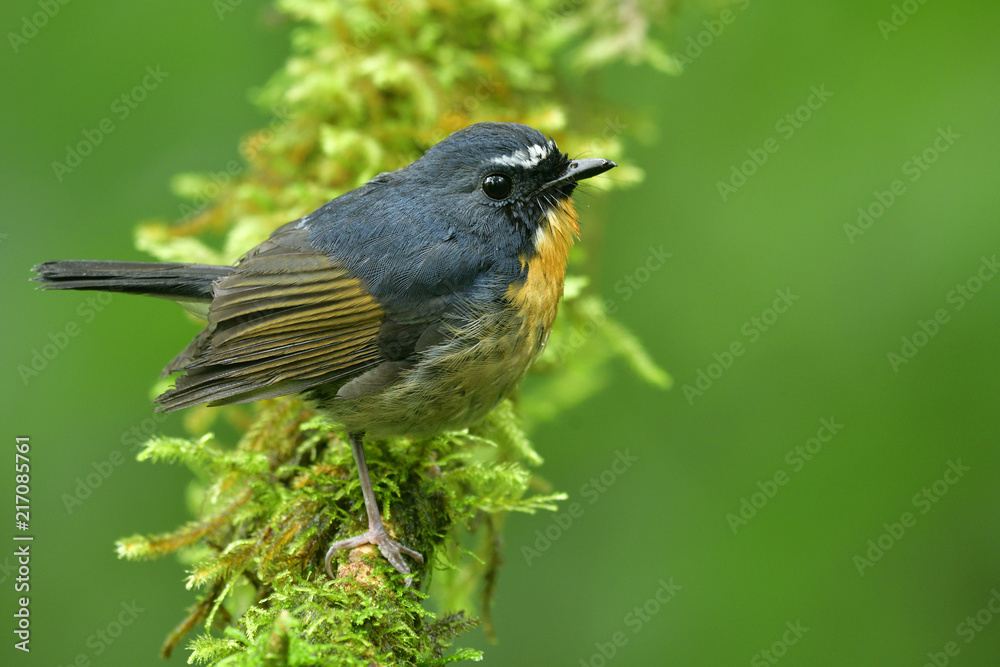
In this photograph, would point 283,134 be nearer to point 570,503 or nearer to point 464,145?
point 464,145

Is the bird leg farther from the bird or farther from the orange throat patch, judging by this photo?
the orange throat patch

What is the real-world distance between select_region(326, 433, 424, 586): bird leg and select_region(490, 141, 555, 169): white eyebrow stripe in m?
1.21

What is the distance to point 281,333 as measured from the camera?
8.89ft

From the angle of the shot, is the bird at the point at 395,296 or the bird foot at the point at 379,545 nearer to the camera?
the bird foot at the point at 379,545

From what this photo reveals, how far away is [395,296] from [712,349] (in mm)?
3288

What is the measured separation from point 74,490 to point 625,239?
165 inches

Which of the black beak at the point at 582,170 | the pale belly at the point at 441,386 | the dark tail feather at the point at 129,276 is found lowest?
the pale belly at the point at 441,386

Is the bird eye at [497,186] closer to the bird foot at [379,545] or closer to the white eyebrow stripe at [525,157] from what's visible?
the white eyebrow stripe at [525,157]

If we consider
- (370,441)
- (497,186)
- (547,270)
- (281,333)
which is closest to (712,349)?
(547,270)

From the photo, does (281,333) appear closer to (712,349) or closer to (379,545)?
(379,545)

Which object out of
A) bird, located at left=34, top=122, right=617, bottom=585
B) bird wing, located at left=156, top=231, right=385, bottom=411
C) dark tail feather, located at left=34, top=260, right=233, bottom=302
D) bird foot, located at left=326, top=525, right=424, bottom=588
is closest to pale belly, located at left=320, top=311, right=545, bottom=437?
bird, located at left=34, top=122, right=617, bottom=585

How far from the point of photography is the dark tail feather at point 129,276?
2.88m

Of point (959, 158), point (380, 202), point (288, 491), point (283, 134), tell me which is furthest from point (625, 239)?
point (288, 491)

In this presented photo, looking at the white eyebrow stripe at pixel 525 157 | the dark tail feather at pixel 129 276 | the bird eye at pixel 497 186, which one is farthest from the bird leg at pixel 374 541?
the white eyebrow stripe at pixel 525 157
